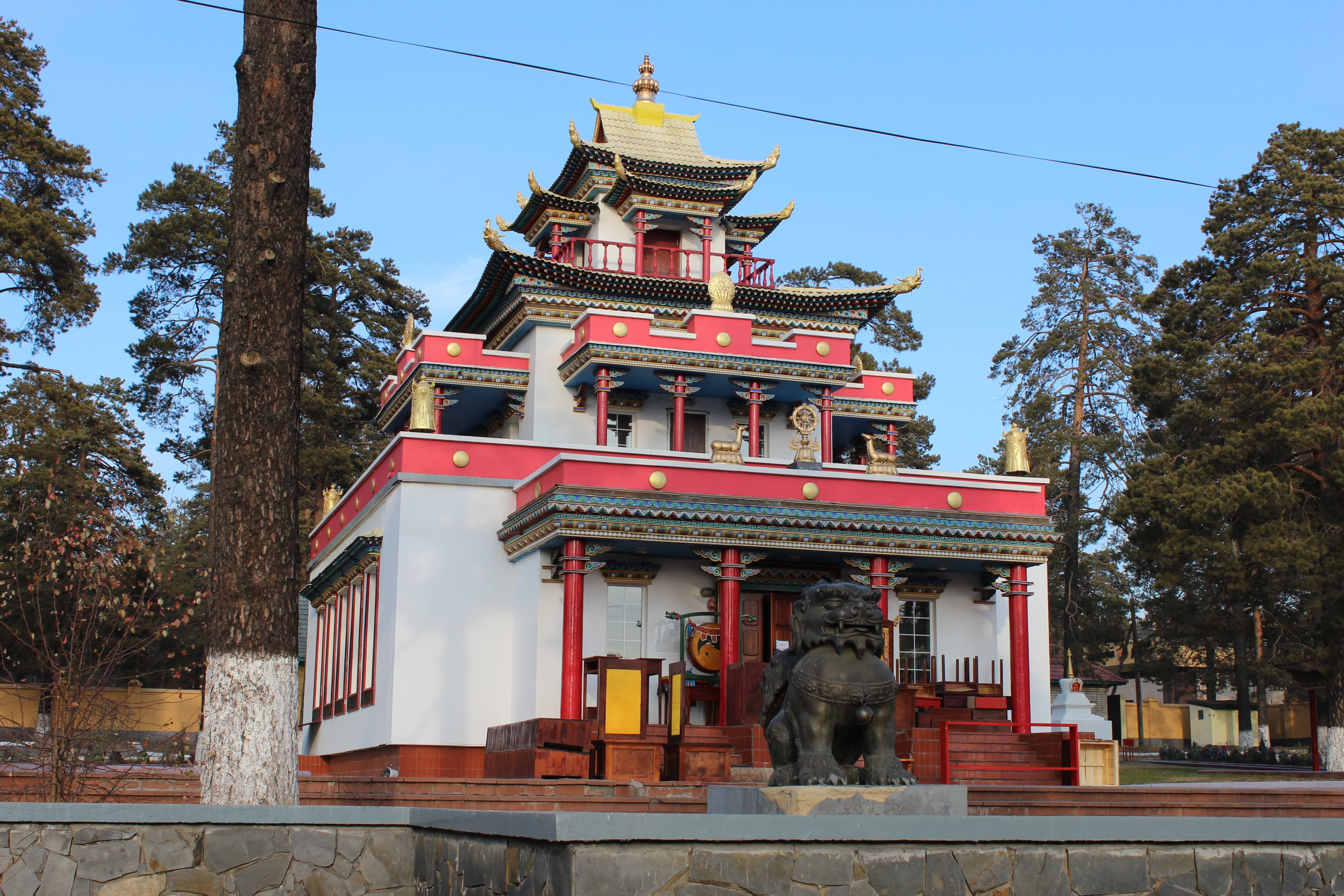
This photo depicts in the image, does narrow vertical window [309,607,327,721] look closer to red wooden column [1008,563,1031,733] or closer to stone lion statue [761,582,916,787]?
red wooden column [1008,563,1031,733]

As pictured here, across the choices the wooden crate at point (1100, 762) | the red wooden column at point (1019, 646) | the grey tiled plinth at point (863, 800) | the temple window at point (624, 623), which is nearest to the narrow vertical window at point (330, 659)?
the temple window at point (624, 623)

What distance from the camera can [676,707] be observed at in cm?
2088

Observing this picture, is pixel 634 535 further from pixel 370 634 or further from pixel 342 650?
pixel 342 650

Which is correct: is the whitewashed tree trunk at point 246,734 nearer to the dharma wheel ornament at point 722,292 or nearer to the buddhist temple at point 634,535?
the buddhist temple at point 634,535

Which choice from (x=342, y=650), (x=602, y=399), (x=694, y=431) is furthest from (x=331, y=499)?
(x=694, y=431)

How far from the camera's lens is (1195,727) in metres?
53.6

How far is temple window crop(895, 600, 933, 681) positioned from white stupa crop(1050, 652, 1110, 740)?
265 cm

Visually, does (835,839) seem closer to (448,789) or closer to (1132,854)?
(1132,854)

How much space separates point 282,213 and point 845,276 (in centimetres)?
4874

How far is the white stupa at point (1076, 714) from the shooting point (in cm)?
2562

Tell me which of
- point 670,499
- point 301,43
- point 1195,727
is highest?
point 301,43

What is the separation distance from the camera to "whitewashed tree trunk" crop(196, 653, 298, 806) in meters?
9.46

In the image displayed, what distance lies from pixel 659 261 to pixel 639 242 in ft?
3.32

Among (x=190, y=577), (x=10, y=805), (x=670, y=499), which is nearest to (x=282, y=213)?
(x=10, y=805)
